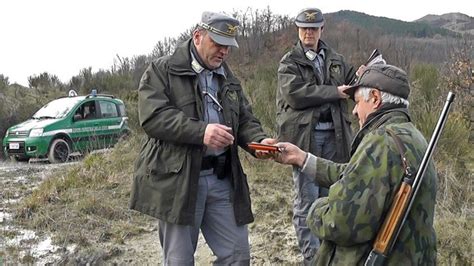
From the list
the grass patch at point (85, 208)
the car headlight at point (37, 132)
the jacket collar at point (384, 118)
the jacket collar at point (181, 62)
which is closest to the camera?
the jacket collar at point (384, 118)

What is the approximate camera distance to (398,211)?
222 cm

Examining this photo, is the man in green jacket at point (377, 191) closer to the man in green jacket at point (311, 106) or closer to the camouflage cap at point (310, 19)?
the man in green jacket at point (311, 106)

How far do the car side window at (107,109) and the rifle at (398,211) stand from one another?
11.9m

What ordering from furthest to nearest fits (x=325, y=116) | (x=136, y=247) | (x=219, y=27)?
(x=136, y=247)
(x=325, y=116)
(x=219, y=27)

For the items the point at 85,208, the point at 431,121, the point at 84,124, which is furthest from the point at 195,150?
the point at 84,124

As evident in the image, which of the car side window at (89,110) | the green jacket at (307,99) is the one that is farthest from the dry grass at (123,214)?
the car side window at (89,110)

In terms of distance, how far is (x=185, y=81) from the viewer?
3.34m

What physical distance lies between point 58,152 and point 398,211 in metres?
11.5

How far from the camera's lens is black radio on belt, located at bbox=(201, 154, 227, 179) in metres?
3.39

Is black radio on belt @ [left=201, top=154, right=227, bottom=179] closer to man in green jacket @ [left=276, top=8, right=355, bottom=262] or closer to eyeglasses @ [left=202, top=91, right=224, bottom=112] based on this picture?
eyeglasses @ [left=202, top=91, right=224, bottom=112]

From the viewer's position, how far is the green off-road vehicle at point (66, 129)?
12.6 m

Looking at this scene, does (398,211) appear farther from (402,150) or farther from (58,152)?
(58,152)

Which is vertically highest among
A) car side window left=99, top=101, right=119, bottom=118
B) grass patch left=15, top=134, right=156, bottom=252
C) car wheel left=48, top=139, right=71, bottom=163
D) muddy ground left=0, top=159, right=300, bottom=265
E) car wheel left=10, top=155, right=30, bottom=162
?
car side window left=99, top=101, right=119, bottom=118

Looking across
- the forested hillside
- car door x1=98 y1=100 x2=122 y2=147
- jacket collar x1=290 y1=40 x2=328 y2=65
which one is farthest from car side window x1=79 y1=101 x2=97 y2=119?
jacket collar x1=290 y1=40 x2=328 y2=65
